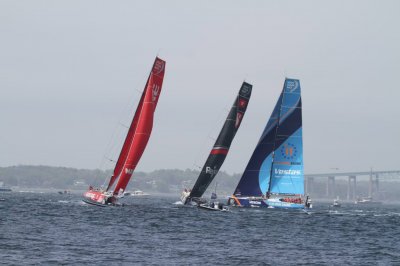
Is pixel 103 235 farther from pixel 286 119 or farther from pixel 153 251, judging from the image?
pixel 286 119

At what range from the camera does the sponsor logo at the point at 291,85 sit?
83.0 meters

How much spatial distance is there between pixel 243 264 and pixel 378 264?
6.90 metres

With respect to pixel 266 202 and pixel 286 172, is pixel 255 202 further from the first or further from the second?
pixel 286 172

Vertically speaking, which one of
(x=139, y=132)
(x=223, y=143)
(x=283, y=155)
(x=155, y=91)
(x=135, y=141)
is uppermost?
(x=155, y=91)

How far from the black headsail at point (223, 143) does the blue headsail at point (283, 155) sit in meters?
5.01

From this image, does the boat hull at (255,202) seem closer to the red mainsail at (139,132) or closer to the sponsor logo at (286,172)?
the sponsor logo at (286,172)

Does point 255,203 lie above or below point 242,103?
below

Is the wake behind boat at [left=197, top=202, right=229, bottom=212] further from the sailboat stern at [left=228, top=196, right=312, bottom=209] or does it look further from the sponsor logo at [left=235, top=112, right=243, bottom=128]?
the sponsor logo at [left=235, top=112, right=243, bottom=128]

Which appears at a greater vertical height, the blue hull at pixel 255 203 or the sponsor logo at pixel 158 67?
the sponsor logo at pixel 158 67

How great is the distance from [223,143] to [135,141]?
1085 cm

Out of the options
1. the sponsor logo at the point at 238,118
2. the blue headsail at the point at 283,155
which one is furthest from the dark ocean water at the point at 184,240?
the blue headsail at the point at 283,155

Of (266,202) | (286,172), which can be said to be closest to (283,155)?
(286,172)

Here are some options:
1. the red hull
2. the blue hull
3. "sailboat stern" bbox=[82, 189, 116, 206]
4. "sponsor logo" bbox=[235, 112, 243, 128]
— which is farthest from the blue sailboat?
the red hull

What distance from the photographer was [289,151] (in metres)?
83.2
